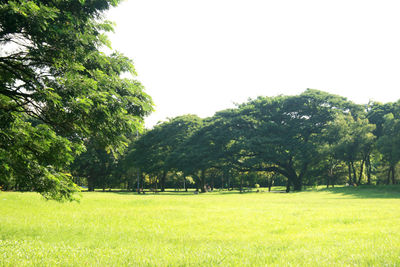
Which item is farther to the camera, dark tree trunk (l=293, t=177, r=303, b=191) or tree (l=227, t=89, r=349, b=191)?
dark tree trunk (l=293, t=177, r=303, b=191)

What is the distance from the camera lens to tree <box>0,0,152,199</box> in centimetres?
626

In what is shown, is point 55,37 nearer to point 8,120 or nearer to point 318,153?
point 8,120

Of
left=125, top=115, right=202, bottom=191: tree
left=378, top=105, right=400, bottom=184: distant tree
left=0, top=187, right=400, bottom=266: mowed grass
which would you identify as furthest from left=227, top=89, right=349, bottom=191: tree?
left=0, top=187, right=400, bottom=266: mowed grass

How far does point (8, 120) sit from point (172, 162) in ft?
135

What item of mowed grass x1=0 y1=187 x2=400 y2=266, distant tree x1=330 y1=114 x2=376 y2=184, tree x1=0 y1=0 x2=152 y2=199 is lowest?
mowed grass x1=0 y1=187 x2=400 y2=266

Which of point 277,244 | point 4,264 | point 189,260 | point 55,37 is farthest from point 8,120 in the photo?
point 277,244

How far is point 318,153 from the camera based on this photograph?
135 ft

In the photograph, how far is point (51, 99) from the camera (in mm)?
6145

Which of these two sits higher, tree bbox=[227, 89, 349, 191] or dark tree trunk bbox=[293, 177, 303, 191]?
tree bbox=[227, 89, 349, 191]

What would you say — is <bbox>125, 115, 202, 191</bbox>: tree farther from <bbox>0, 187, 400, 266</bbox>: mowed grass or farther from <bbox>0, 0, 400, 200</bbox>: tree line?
<bbox>0, 187, 400, 266</bbox>: mowed grass

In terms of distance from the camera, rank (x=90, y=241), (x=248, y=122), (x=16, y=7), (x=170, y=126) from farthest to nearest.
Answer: (x=170, y=126), (x=248, y=122), (x=90, y=241), (x=16, y=7)

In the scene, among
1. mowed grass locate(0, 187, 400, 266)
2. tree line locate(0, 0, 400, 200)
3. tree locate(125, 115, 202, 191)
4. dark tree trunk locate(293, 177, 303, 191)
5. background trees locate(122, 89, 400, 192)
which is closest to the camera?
mowed grass locate(0, 187, 400, 266)

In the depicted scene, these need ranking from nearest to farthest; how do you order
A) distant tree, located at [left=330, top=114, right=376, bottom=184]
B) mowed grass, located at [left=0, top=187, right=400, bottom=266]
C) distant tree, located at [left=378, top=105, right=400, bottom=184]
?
mowed grass, located at [left=0, top=187, right=400, bottom=266] < distant tree, located at [left=378, top=105, right=400, bottom=184] < distant tree, located at [left=330, top=114, right=376, bottom=184]

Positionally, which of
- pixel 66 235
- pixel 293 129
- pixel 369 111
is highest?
pixel 369 111
